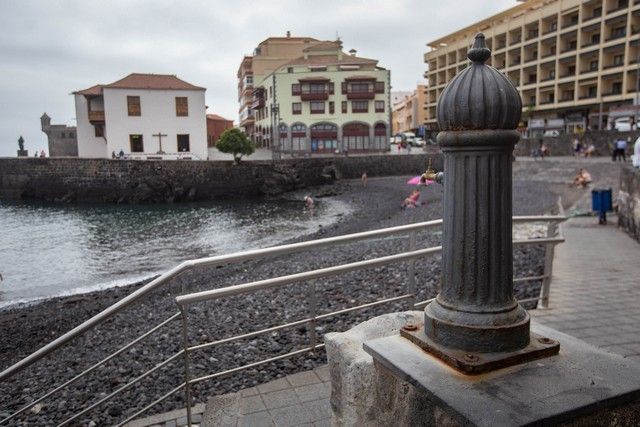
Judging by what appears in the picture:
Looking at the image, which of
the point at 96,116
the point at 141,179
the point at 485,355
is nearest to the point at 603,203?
the point at 485,355

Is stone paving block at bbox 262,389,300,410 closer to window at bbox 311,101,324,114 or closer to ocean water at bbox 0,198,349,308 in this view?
ocean water at bbox 0,198,349,308

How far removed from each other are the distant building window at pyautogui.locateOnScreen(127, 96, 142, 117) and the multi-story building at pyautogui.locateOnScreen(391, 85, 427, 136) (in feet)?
133

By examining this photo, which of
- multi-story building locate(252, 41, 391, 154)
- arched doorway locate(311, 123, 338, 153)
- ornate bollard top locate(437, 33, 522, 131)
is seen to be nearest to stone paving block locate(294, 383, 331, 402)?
ornate bollard top locate(437, 33, 522, 131)

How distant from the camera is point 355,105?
5847cm

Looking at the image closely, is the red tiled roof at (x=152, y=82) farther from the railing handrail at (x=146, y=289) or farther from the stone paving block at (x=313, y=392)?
the stone paving block at (x=313, y=392)

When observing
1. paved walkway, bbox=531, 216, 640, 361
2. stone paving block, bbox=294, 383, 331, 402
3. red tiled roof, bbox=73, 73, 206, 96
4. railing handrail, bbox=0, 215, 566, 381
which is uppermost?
red tiled roof, bbox=73, 73, 206, 96

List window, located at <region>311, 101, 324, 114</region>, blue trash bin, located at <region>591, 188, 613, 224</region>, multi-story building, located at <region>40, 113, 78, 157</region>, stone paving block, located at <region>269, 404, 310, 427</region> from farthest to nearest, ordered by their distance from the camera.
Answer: multi-story building, located at <region>40, 113, 78, 157</region>
window, located at <region>311, 101, 324, 114</region>
blue trash bin, located at <region>591, 188, 613, 224</region>
stone paving block, located at <region>269, 404, 310, 427</region>

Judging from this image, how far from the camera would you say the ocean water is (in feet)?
57.1

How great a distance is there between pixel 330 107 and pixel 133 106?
884 inches

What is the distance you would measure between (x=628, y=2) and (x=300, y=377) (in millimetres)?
52564

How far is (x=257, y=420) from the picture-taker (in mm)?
3604

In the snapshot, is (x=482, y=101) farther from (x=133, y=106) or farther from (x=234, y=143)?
(x=133, y=106)

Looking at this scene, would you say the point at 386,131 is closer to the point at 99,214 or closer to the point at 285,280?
the point at 99,214

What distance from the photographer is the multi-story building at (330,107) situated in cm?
5828
